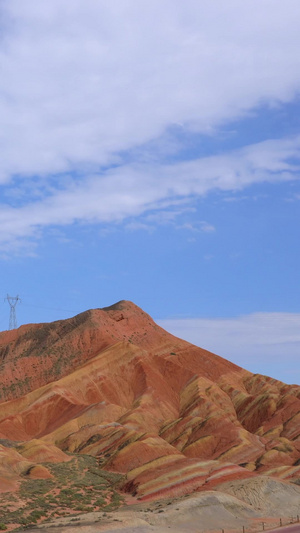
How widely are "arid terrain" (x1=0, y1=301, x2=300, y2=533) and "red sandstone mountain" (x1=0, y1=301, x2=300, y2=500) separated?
248 millimetres

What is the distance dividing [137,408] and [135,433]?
1813 cm

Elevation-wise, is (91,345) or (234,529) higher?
(91,345)

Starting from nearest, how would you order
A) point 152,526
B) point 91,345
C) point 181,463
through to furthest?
point 152,526, point 181,463, point 91,345

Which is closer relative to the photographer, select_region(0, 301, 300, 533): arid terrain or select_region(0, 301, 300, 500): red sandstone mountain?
select_region(0, 301, 300, 533): arid terrain

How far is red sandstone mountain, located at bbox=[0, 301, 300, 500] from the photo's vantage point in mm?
77938

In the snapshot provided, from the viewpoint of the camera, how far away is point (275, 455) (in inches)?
3465

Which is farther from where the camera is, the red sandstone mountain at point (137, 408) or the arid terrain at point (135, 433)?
the red sandstone mountain at point (137, 408)

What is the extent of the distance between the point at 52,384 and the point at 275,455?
52846 millimetres

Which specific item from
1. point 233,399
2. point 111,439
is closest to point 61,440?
point 111,439

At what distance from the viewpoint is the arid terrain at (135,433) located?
60.8m

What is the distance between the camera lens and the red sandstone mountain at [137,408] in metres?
77.9

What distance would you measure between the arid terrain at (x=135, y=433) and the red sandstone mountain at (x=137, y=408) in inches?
9.8

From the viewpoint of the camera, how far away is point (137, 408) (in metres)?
117

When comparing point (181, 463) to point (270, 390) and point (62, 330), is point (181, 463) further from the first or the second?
point (62, 330)
